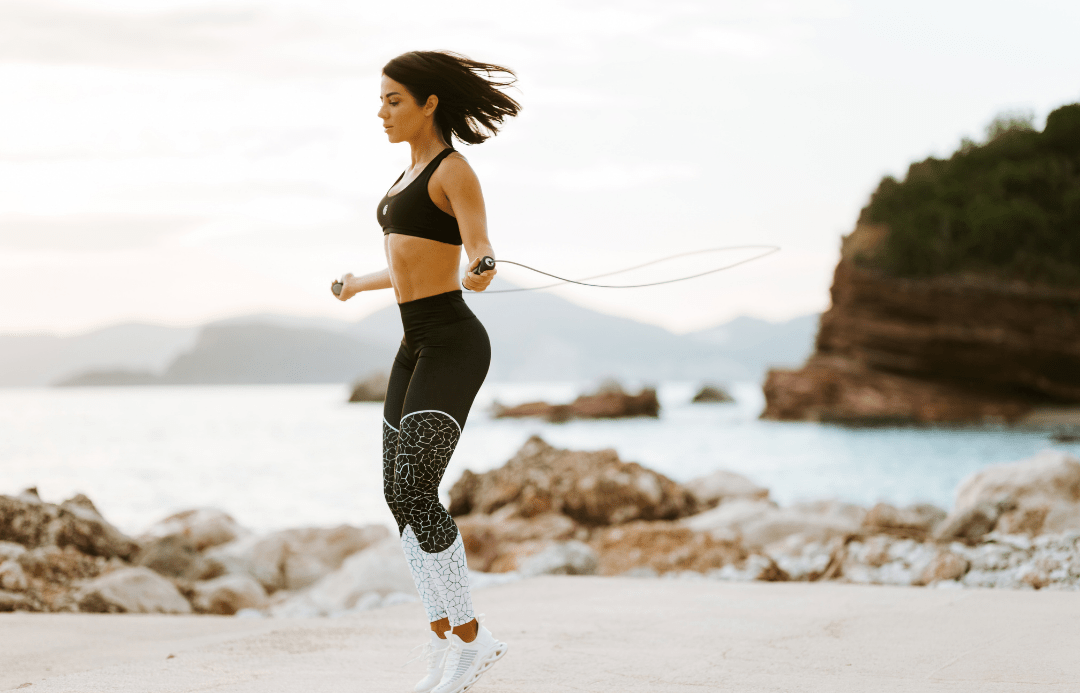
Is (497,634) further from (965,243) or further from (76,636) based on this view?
(965,243)

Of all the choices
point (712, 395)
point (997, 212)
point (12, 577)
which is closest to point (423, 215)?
point (12, 577)

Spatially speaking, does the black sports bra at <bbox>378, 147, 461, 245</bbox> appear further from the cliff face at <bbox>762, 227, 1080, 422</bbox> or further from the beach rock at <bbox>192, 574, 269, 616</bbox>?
the cliff face at <bbox>762, 227, 1080, 422</bbox>

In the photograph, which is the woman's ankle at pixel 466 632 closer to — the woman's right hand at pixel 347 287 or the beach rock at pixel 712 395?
the woman's right hand at pixel 347 287

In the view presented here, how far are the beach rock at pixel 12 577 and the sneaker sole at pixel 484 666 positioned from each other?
3.93 metres

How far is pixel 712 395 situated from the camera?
3378 inches

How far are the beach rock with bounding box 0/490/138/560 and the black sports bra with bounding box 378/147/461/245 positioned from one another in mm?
4846

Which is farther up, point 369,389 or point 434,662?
point 434,662

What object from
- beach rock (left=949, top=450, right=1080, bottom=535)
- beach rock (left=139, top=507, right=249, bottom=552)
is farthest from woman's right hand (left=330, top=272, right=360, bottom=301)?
beach rock (left=139, top=507, right=249, bottom=552)

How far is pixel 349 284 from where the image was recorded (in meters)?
3.75

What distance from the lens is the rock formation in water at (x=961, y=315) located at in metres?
40.0

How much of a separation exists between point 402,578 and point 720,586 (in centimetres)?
247

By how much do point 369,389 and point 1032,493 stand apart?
270 ft

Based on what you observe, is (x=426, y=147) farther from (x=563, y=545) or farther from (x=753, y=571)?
(x=753, y=571)

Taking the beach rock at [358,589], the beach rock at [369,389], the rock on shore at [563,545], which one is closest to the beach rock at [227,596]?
the rock on shore at [563,545]
